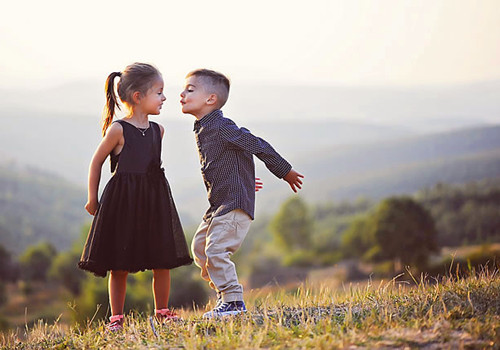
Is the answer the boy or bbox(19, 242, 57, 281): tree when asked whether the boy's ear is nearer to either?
the boy

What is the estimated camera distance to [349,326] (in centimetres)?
345

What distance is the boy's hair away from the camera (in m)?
4.41

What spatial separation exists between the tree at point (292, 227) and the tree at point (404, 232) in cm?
972

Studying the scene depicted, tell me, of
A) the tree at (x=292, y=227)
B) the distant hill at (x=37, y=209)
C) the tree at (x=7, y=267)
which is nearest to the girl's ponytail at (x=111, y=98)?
the tree at (x=292, y=227)

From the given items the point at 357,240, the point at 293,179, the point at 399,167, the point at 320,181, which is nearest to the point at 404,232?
the point at 357,240

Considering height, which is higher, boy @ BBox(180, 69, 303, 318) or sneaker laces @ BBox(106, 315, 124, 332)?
boy @ BBox(180, 69, 303, 318)

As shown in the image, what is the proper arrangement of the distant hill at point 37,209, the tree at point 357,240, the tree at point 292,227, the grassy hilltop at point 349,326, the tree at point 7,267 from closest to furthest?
the grassy hilltop at point 349,326
the tree at point 357,240
the tree at point 7,267
the tree at point 292,227
the distant hill at point 37,209

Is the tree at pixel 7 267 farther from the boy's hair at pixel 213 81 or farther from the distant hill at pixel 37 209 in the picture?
the boy's hair at pixel 213 81

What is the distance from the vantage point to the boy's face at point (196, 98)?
14.4 feet

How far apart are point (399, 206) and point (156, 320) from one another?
26353 mm

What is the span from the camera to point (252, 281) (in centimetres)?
3466

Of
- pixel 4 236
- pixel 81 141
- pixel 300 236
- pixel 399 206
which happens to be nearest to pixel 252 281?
pixel 300 236

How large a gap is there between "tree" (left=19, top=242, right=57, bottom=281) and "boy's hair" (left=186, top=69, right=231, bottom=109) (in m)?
34.9

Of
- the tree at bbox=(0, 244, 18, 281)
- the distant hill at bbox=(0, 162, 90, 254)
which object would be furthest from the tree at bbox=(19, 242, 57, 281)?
the distant hill at bbox=(0, 162, 90, 254)
